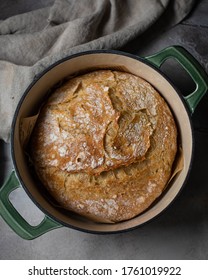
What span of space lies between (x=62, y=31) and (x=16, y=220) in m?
0.52

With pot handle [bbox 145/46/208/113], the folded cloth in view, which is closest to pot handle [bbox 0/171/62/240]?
the folded cloth

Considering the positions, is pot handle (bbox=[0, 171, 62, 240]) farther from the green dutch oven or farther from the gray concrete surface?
the gray concrete surface

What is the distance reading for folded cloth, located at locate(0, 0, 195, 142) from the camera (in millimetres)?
1113

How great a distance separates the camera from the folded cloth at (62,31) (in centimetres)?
111

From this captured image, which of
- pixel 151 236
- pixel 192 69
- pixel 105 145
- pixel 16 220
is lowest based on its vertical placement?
pixel 151 236

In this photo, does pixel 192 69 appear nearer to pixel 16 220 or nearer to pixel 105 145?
pixel 105 145

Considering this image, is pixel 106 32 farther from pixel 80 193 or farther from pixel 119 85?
pixel 80 193

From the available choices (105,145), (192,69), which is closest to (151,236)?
(105,145)

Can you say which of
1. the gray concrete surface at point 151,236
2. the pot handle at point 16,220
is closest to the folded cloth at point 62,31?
the gray concrete surface at point 151,236

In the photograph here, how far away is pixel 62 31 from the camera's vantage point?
1.16 m

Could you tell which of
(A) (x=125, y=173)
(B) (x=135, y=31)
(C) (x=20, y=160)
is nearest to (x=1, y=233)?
(C) (x=20, y=160)

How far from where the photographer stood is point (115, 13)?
1.17 meters

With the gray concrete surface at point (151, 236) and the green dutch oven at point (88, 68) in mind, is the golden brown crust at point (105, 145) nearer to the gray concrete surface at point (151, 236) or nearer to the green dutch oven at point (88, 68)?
the green dutch oven at point (88, 68)

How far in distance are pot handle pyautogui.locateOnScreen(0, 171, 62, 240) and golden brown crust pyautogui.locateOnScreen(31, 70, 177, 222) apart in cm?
6
